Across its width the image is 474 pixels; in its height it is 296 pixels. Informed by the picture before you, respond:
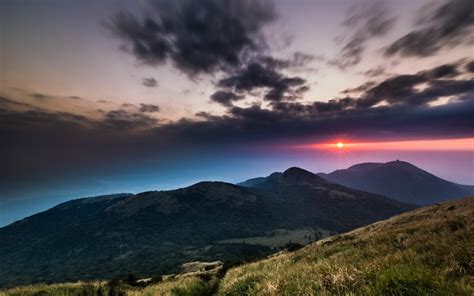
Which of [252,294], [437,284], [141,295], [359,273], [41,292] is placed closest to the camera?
[437,284]

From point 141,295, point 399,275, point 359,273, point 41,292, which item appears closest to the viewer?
point 399,275

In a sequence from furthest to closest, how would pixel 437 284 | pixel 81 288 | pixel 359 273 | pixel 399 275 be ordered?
pixel 81 288 < pixel 359 273 < pixel 399 275 < pixel 437 284

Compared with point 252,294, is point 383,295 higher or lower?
higher

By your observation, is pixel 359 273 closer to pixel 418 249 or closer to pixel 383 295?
pixel 383 295

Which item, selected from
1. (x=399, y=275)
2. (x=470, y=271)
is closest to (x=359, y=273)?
(x=399, y=275)

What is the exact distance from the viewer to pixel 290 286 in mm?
7871

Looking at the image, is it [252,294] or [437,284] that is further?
[252,294]

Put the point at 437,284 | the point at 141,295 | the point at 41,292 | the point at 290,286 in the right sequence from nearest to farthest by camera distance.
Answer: the point at 437,284 < the point at 290,286 < the point at 141,295 < the point at 41,292

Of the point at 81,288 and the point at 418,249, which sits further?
the point at 81,288

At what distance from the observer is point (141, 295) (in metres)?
13.8

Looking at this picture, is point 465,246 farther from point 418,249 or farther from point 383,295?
point 383,295

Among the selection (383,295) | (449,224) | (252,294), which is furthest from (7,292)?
(449,224)

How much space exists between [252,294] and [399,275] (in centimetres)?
472

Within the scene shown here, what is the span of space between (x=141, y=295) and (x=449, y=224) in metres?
15.9
